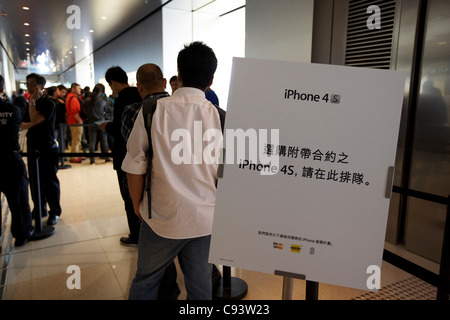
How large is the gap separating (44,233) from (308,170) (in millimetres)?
3379

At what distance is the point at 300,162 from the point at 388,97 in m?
0.33

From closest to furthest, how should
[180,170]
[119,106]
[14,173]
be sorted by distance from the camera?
[180,170] < [119,106] < [14,173]

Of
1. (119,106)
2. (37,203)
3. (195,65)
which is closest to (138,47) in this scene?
(37,203)

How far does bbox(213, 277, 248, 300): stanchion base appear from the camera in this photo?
7.88ft

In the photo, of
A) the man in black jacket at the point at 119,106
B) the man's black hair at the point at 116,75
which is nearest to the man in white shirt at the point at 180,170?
the man in black jacket at the point at 119,106

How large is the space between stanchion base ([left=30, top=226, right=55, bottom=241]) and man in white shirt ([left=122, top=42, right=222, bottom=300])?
7.86ft

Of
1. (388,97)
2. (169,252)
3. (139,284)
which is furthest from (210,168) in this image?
(388,97)

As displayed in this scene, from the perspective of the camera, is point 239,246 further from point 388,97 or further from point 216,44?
point 216,44

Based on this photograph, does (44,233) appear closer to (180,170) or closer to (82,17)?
(180,170)

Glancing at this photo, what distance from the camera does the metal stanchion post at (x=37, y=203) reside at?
3248 mm

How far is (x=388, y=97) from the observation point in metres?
1.01

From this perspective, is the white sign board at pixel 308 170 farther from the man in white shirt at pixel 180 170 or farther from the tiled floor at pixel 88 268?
the tiled floor at pixel 88 268

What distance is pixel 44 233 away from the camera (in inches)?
139

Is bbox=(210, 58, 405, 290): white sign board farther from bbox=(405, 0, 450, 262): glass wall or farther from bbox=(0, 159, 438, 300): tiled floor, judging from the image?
bbox=(405, 0, 450, 262): glass wall
